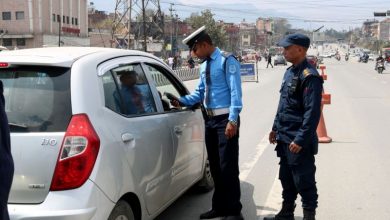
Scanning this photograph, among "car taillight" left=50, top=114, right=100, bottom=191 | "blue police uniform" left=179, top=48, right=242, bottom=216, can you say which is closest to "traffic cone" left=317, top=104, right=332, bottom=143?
"blue police uniform" left=179, top=48, right=242, bottom=216

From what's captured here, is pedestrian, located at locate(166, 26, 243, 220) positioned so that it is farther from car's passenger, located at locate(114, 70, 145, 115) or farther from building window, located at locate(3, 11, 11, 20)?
building window, located at locate(3, 11, 11, 20)

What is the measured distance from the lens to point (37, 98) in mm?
3141

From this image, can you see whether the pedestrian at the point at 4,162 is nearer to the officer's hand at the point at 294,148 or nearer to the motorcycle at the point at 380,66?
the officer's hand at the point at 294,148

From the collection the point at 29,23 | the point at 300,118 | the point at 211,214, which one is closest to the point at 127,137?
the point at 300,118

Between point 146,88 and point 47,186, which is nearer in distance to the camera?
point 47,186

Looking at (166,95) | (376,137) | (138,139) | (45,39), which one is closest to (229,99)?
(166,95)

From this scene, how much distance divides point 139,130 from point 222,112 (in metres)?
1.15

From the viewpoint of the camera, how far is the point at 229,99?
459cm

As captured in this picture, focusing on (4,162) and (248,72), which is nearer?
(4,162)

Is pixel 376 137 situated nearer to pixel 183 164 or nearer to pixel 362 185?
pixel 362 185

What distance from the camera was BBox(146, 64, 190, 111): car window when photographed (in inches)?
175

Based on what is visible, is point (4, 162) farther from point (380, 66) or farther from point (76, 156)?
point (380, 66)

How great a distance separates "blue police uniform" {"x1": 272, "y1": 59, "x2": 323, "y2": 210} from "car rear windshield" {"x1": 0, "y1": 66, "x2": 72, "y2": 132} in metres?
1.94

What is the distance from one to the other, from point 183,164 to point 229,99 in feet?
2.38
